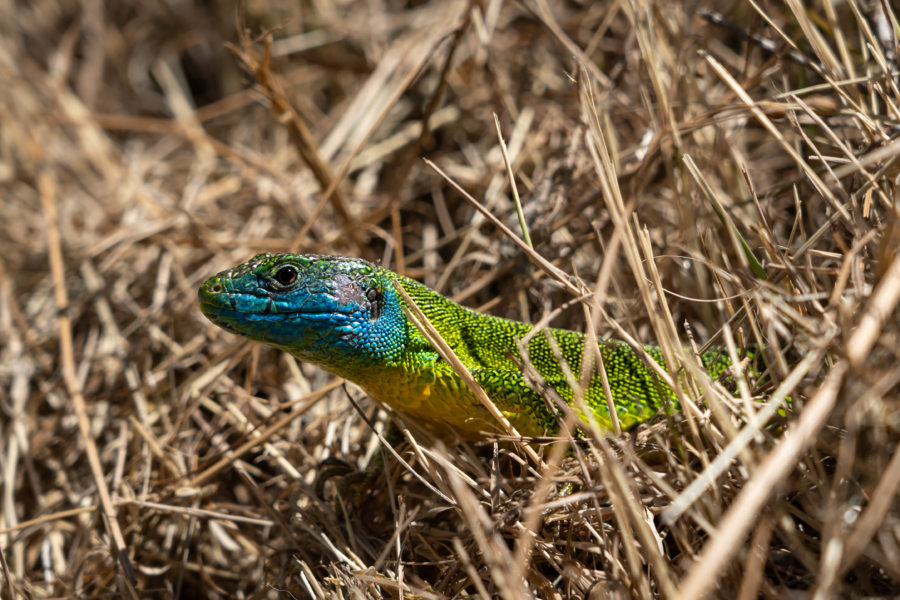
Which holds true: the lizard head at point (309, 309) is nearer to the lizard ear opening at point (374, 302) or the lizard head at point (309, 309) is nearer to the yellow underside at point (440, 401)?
the lizard ear opening at point (374, 302)

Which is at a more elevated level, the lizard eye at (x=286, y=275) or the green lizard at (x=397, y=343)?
the lizard eye at (x=286, y=275)

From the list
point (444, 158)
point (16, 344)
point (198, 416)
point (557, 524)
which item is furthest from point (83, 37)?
point (557, 524)

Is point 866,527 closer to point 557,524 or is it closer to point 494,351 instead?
point 557,524

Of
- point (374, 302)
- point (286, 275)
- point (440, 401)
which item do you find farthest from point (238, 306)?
point (440, 401)

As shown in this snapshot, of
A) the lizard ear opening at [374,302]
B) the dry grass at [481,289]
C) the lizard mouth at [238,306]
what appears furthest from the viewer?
the lizard ear opening at [374,302]

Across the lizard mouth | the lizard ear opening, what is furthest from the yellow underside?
the lizard mouth

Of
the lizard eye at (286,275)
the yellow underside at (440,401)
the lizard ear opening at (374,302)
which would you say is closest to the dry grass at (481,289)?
the yellow underside at (440,401)
